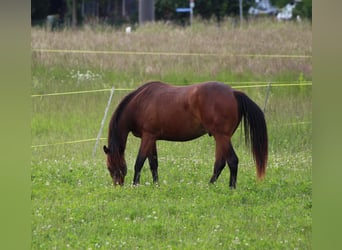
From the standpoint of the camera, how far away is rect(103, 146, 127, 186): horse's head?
5.06 meters

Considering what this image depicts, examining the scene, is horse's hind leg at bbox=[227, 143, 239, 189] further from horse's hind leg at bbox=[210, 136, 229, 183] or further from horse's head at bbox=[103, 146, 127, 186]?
horse's head at bbox=[103, 146, 127, 186]

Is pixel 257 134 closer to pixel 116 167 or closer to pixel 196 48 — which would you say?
pixel 116 167

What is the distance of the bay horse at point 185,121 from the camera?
490 centimetres

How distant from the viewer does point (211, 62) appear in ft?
21.5

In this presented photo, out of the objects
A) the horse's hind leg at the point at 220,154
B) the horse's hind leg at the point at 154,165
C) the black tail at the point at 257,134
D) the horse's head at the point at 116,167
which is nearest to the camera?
the black tail at the point at 257,134

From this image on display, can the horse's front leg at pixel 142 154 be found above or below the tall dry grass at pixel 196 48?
below

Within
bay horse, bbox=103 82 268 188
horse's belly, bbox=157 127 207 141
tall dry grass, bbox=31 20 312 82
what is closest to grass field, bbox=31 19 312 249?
tall dry grass, bbox=31 20 312 82

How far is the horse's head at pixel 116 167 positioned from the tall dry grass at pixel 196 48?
1.65 m

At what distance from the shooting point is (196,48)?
699cm

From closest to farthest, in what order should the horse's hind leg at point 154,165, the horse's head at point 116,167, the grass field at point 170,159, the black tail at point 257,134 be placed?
the grass field at point 170,159, the black tail at point 257,134, the horse's head at point 116,167, the horse's hind leg at point 154,165

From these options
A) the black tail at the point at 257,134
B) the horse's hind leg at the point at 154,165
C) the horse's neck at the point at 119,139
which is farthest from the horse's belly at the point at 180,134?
the black tail at the point at 257,134

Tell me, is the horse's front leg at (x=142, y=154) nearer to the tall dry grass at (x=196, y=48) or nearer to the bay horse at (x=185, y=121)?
the bay horse at (x=185, y=121)

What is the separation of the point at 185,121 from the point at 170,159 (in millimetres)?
997

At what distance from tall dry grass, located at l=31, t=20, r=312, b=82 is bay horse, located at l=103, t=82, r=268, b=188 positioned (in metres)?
1.31
